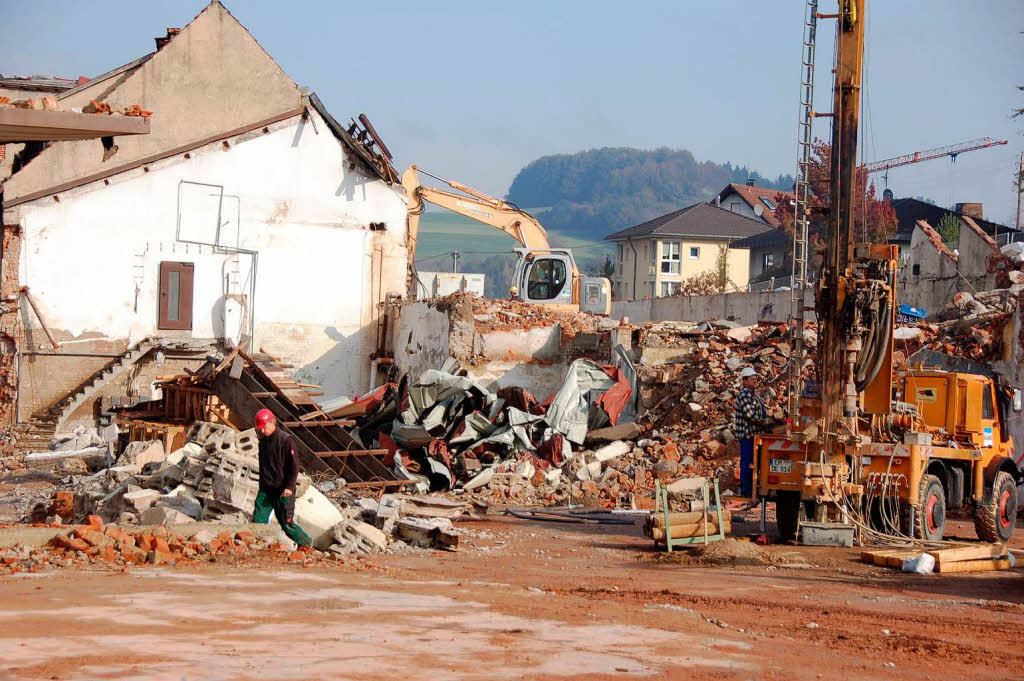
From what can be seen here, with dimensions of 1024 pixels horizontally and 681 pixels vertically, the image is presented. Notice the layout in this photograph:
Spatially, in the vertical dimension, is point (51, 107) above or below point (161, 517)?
above

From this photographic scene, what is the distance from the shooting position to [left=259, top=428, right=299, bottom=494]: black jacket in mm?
10977

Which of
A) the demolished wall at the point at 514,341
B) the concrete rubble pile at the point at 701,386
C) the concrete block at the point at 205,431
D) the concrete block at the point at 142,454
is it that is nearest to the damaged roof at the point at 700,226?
the demolished wall at the point at 514,341

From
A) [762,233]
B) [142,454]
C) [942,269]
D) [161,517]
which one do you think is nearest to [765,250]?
[762,233]

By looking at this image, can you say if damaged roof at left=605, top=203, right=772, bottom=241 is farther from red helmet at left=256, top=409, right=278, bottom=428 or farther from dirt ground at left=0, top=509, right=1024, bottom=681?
dirt ground at left=0, top=509, right=1024, bottom=681

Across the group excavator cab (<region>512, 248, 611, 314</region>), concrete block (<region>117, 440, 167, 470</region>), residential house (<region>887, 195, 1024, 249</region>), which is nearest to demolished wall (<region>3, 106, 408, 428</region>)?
excavator cab (<region>512, 248, 611, 314</region>)

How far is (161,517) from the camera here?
1182 cm

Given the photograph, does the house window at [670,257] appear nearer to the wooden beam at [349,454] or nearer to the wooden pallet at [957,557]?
the wooden beam at [349,454]

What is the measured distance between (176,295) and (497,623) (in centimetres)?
2305

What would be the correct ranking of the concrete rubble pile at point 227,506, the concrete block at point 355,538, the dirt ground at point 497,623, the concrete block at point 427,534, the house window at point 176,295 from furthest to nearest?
the house window at point 176,295 → the concrete block at point 427,534 → the concrete rubble pile at point 227,506 → the concrete block at point 355,538 → the dirt ground at point 497,623

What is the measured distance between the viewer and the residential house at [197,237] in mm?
27531

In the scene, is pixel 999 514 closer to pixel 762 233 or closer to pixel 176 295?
pixel 176 295

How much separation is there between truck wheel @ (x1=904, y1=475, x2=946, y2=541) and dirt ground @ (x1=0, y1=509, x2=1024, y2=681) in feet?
5.69

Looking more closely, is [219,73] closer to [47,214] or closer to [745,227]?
[47,214]

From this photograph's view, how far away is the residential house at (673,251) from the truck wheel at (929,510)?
56.4 meters
